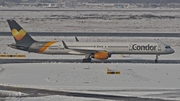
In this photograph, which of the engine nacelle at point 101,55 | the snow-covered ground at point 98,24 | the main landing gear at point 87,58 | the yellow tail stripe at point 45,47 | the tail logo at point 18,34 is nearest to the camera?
the engine nacelle at point 101,55

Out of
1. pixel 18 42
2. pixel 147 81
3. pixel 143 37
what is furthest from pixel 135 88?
pixel 143 37

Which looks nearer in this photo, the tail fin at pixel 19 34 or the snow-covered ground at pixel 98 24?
the tail fin at pixel 19 34

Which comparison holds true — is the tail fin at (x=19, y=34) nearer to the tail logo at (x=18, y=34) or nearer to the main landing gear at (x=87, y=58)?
the tail logo at (x=18, y=34)

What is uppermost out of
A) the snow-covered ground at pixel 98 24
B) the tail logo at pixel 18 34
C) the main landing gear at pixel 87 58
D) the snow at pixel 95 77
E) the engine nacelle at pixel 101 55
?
the tail logo at pixel 18 34

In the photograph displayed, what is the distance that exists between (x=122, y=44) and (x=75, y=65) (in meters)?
7.95

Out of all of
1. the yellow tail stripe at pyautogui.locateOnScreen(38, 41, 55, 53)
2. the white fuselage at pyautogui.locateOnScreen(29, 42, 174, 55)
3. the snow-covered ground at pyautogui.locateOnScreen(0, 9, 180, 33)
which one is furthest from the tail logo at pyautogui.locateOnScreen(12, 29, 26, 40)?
the snow-covered ground at pyautogui.locateOnScreen(0, 9, 180, 33)

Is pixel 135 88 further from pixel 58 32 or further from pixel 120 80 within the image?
pixel 58 32

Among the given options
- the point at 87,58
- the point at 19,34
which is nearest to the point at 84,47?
the point at 87,58

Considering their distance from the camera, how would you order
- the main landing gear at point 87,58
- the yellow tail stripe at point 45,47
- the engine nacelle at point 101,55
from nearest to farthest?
the engine nacelle at point 101,55
the main landing gear at point 87,58
the yellow tail stripe at point 45,47

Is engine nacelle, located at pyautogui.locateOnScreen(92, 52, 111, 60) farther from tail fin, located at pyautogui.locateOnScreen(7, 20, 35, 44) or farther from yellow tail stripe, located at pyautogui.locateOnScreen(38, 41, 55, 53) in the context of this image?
tail fin, located at pyautogui.locateOnScreen(7, 20, 35, 44)

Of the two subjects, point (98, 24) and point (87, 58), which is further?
point (98, 24)

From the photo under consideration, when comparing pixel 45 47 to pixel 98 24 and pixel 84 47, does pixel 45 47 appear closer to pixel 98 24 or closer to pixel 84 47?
pixel 84 47

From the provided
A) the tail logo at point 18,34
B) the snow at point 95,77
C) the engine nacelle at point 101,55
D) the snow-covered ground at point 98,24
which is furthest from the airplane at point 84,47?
the snow-covered ground at point 98,24

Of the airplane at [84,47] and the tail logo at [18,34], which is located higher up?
the tail logo at [18,34]
